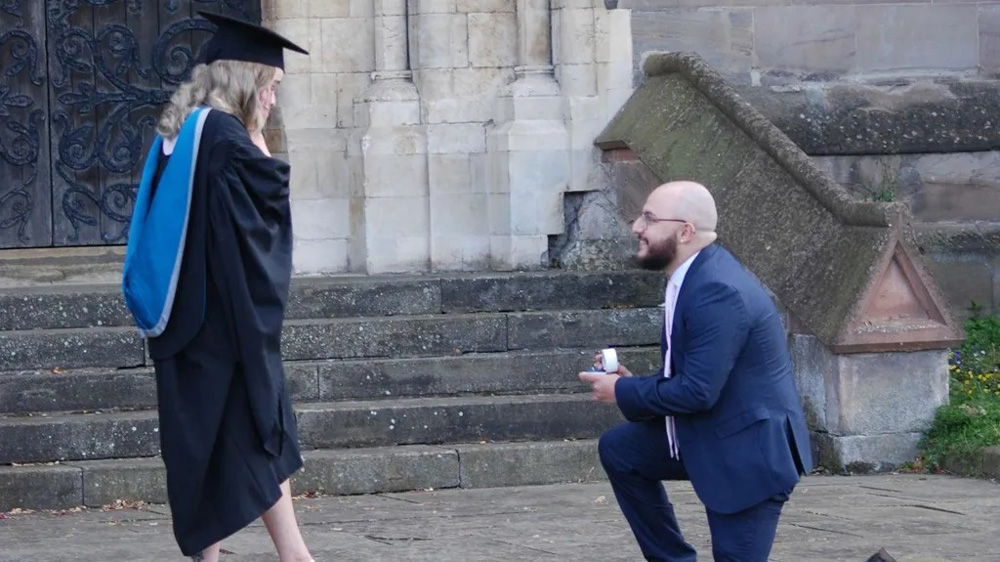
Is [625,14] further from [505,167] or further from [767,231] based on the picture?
[767,231]

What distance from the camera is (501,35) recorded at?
979 centimetres

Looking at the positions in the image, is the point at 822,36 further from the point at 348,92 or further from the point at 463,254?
the point at 348,92

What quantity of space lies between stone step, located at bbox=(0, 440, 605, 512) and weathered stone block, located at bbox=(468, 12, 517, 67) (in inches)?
113

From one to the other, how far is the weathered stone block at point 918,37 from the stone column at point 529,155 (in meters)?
1.92

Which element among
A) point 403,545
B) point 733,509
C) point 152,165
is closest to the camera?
point 733,509

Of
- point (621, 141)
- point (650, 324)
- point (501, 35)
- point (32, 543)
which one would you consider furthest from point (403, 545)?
point (501, 35)

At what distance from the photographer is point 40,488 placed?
23.2 feet

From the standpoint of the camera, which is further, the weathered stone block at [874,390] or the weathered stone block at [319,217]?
the weathered stone block at [319,217]

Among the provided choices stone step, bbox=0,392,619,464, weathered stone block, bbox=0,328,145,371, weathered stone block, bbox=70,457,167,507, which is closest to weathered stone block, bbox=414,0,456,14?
stone step, bbox=0,392,619,464

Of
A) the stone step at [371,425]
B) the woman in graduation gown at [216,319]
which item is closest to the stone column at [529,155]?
the stone step at [371,425]

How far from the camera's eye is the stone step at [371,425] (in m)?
7.37

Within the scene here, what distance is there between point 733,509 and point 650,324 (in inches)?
160

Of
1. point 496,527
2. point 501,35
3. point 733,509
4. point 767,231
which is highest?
point 501,35

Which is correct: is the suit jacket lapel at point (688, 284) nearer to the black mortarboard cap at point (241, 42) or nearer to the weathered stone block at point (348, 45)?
the black mortarboard cap at point (241, 42)
